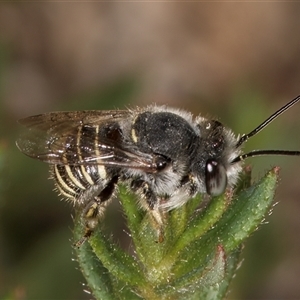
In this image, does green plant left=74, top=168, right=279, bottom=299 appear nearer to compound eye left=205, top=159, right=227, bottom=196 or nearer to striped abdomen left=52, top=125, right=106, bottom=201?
compound eye left=205, top=159, right=227, bottom=196

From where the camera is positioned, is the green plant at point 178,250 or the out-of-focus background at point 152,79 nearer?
the green plant at point 178,250

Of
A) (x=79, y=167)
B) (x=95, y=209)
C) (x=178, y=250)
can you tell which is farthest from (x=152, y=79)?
(x=178, y=250)

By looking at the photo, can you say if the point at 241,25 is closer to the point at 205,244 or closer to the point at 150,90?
the point at 150,90

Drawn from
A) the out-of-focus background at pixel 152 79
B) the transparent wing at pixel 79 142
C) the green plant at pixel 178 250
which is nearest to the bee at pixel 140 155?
the transparent wing at pixel 79 142

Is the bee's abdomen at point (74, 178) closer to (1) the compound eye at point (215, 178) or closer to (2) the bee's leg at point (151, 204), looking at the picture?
(2) the bee's leg at point (151, 204)

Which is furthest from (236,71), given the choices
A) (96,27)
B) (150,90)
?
(96,27)

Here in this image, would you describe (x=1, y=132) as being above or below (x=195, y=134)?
above
